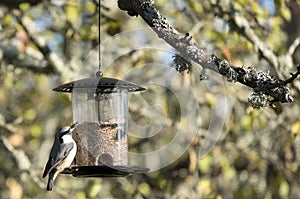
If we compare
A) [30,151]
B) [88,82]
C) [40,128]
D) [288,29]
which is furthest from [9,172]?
[88,82]

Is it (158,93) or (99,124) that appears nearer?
(99,124)

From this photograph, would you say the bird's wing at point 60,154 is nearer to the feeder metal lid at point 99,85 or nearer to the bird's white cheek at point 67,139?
the bird's white cheek at point 67,139

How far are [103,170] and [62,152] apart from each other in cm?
23

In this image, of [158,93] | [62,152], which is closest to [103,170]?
[62,152]

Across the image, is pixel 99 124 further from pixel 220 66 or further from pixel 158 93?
pixel 158 93

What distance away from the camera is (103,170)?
16.0 feet

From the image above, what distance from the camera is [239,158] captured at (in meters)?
9.70

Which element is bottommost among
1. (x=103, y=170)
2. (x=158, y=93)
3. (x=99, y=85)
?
(x=103, y=170)

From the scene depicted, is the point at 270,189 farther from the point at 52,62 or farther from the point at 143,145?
the point at 52,62

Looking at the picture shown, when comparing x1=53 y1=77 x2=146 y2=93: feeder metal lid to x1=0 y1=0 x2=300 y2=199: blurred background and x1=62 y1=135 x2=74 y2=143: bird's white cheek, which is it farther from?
x1=0 y1=0 x2=300 y2=199: blurred background

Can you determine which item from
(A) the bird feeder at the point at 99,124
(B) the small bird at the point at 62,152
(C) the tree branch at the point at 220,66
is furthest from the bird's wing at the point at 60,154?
(C) the tree branch at the point at 220,66

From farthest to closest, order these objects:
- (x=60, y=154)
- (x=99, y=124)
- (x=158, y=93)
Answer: (x=158, y=93), (x=99, y=124), (x=60, y=154)

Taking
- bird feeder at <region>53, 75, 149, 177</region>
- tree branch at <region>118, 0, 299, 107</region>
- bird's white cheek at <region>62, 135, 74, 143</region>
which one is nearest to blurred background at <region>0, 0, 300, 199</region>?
bird feeder at <region>53, 75, 149, 177</region>

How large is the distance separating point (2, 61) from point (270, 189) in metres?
3.11
